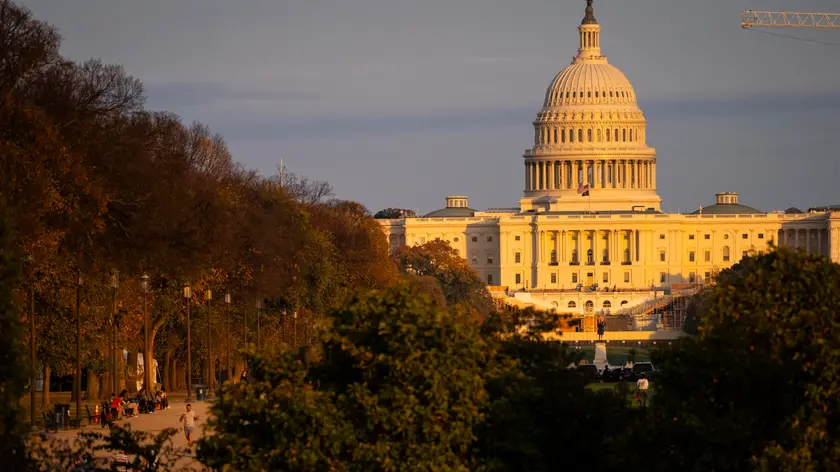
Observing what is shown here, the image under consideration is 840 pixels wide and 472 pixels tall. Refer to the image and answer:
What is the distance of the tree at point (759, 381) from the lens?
3045 centimetres

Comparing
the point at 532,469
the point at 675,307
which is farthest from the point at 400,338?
the point at 675,307

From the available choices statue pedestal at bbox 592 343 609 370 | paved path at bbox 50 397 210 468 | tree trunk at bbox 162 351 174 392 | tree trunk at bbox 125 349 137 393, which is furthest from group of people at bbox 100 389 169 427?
statue pedestal at bbox 592 343 609 370

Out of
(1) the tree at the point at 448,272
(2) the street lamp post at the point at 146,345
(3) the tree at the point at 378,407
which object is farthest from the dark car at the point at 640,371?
(1) the tree at the point at 448,272

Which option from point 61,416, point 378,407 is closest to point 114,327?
point 61,416

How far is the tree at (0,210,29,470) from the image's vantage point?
3058cm

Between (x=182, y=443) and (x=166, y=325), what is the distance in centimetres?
3168

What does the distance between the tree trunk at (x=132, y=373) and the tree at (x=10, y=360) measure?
43825 mm

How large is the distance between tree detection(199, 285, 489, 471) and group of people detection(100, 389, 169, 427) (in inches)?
945

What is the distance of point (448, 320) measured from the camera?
1251 inches

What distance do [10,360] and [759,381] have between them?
10.4 meters

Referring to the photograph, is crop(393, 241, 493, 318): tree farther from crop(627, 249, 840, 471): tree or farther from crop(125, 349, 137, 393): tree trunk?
crop(627, 249, 840, 471): tree

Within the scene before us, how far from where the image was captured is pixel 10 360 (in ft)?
102

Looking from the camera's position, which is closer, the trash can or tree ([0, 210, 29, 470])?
tree ([0, 210, 29, 470])

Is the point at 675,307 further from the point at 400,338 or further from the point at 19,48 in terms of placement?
the point at 400,338
